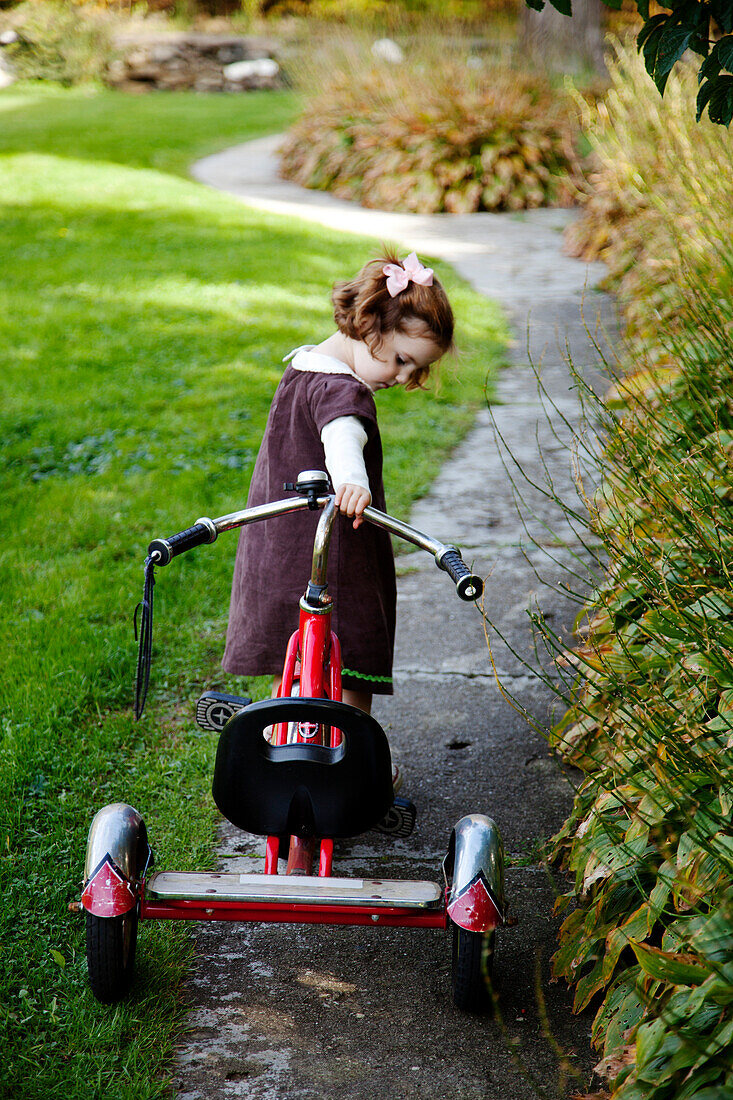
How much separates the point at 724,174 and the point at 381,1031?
168 inches

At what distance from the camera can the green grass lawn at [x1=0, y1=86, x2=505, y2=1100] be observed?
2.32 m

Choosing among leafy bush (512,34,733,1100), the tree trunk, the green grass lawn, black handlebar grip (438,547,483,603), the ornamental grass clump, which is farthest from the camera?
the tree trunk

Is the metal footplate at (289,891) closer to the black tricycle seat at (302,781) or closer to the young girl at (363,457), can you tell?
the black tricycle seat at (302,781)

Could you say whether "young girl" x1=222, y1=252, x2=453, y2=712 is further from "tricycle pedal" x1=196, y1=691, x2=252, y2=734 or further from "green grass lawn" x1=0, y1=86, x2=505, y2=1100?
"green grass lawn" x1=0, y1=86, x2=505, y2=1100

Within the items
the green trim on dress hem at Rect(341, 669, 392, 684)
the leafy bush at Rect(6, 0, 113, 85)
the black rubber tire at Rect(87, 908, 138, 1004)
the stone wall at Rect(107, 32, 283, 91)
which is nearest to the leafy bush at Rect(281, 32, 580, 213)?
the green trim on dress hem at Rect(341, 669, 392, 684)

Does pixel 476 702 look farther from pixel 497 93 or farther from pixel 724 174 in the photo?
pixel 497 93

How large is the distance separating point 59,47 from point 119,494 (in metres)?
23.0

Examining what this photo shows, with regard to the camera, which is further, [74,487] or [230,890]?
[74,487]

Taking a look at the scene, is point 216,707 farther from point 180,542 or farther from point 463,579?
point 463,579

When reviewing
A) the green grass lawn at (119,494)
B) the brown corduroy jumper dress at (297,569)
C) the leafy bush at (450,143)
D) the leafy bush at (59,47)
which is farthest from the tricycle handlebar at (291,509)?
the leafy bush at (59,47)

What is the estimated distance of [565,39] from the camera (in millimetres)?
14406

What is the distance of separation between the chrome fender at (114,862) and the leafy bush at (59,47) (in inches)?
976

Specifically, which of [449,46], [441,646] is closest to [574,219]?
[449,46]

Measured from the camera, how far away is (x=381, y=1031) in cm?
221
